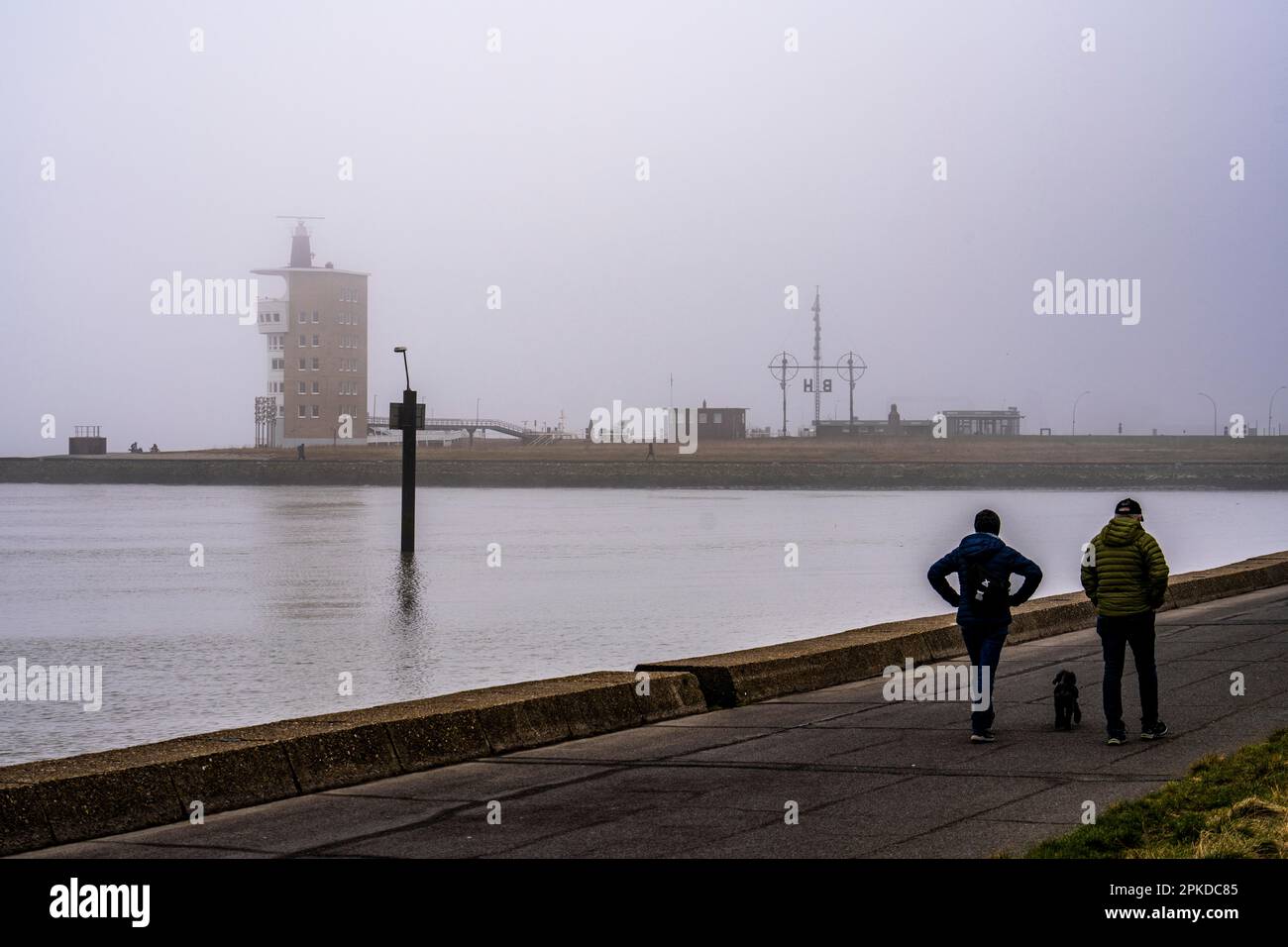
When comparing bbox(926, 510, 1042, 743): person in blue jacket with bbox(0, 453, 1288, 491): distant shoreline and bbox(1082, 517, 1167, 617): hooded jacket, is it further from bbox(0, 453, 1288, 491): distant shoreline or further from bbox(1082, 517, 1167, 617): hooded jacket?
bbox(0, 453, 1288, 491): distant shoreline

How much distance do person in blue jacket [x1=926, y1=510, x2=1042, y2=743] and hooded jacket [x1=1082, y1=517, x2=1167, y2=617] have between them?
1.75 ft

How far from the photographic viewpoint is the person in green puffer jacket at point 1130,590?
38.9 feet

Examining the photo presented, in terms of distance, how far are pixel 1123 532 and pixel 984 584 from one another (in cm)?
112

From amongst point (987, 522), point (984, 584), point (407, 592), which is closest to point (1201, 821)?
point (984, 584)

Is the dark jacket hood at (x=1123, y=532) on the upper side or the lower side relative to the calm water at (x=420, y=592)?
upper

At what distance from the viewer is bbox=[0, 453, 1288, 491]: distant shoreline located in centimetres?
14912

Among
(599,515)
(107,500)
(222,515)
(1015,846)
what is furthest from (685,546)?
(107,500)

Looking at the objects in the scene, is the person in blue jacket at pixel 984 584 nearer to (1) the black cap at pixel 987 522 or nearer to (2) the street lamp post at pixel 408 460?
(1) the black cap at pixel 987 522

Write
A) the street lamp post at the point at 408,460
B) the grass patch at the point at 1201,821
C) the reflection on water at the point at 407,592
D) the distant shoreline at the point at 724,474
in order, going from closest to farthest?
the grass patch at the point at 1201,821, the reflection on water at the point at 407,592, the street lamp post at the point at 408,460, the distant shoreline at the point at 724,474

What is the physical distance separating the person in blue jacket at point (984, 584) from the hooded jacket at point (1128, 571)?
0.53 m

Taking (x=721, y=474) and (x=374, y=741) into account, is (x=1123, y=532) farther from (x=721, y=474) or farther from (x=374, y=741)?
(x=721, y=474)

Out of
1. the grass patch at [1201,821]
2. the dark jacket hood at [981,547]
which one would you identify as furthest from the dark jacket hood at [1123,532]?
the grass patch at [1201,821]

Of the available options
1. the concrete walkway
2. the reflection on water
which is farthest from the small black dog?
the reflection on water

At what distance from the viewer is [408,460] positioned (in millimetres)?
48750
